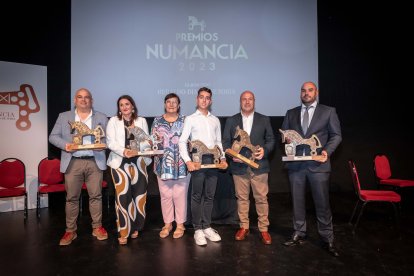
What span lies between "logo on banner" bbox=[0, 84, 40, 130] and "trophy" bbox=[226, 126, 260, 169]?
3852mm

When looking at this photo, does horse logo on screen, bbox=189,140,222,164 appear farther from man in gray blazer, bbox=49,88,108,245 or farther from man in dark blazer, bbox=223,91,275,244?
man in gray blazer, bbox=49,88,108,245

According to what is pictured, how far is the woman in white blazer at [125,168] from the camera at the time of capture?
297cm

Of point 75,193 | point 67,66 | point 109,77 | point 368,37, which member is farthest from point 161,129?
point 368,37

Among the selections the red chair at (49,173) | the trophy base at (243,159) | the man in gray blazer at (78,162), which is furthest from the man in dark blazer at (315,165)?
the red chair at (49,173)

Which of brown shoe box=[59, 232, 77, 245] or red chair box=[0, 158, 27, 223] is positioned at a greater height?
red chair box=[0, 158, 27, 223]

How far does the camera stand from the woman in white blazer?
297 centimetres

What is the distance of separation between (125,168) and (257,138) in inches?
59.3

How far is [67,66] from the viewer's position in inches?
209

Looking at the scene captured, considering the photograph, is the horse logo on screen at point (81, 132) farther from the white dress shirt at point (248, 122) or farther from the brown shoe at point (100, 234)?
the white dress shirt at point (248, 122)

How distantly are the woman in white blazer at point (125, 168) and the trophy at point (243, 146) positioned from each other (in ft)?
3.32

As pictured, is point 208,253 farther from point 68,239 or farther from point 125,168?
point 68,239

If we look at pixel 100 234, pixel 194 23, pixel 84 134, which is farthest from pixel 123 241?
pixel 194 23

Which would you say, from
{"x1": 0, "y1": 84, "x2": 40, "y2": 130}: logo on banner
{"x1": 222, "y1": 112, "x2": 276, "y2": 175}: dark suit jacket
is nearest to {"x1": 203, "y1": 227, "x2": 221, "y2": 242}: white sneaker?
{"x1": 222, "y1": 112, "x2": 276, "y2": 175}: dark suit jacket

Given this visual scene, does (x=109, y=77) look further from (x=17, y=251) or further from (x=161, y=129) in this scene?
(x=17, y=251)
